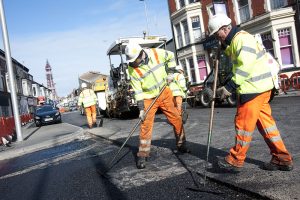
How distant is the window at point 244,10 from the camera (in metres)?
24.6

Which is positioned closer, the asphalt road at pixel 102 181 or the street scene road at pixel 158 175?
the street scene road at pixel 158 175

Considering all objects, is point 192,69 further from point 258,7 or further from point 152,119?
point 152,119

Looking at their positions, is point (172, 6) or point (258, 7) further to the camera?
point (172, 6)

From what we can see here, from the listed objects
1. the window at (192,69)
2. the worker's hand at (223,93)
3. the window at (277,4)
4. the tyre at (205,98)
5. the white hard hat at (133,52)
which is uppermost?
the window at (277,4)

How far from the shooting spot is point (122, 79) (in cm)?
1667

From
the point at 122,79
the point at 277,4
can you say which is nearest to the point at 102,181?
the point at 122,79

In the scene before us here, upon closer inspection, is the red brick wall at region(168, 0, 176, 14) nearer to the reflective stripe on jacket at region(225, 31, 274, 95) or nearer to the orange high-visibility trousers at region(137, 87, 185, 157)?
the orange high-visibility trousers at region(137, 87, 185, 157)

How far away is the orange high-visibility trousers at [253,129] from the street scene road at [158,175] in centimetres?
20

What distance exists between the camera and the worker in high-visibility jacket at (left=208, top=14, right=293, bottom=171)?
162 inches

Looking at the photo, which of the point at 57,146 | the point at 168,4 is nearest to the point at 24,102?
the point at 168,4

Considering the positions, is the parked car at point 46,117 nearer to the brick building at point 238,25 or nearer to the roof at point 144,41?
the roof at point 144,41

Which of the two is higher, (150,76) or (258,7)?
(258,7)

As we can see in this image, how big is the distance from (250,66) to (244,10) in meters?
22.1

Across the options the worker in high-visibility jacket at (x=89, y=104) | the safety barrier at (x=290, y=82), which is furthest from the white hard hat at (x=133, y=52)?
the safety barrier at (x=290, y=82)
